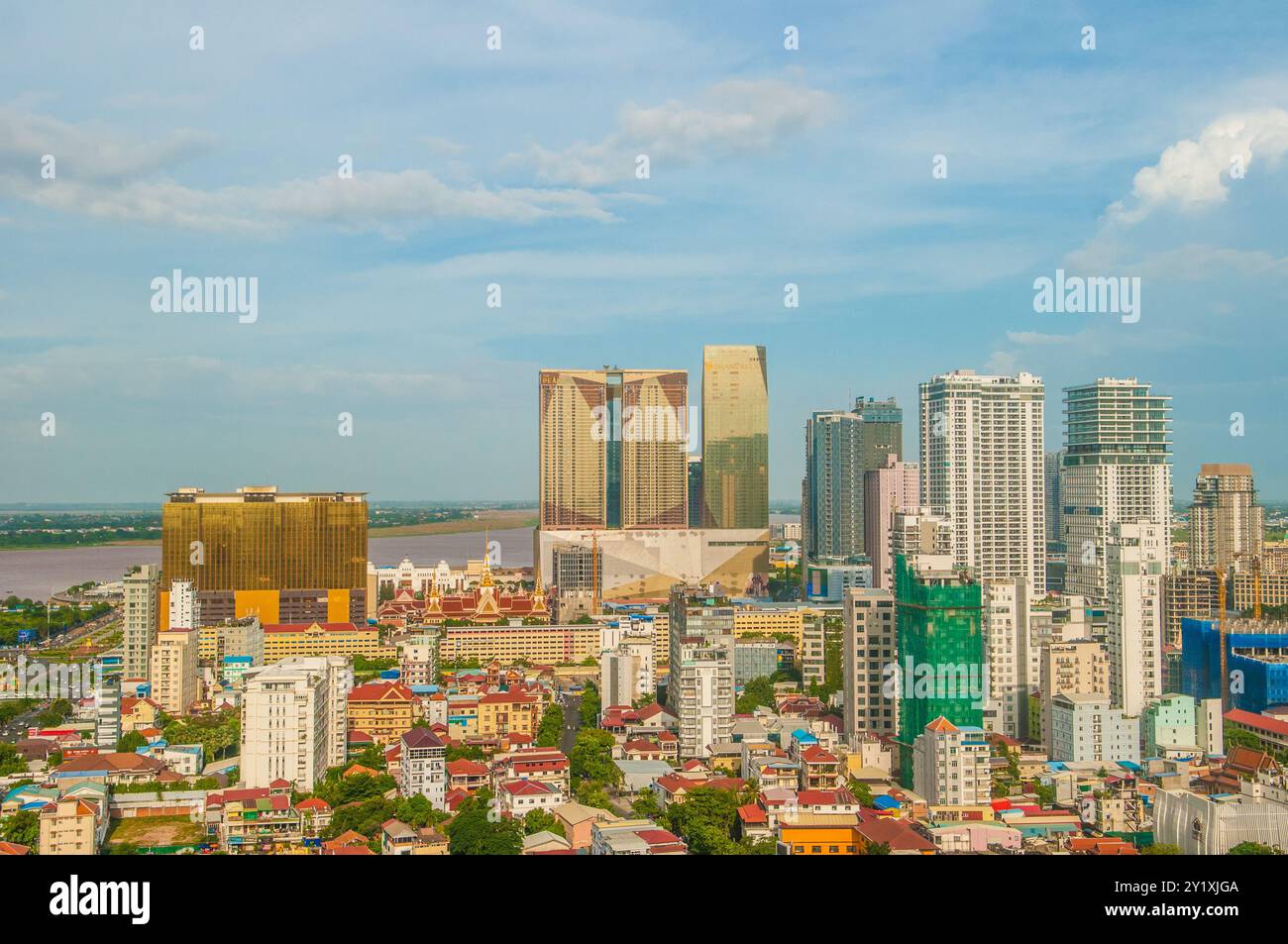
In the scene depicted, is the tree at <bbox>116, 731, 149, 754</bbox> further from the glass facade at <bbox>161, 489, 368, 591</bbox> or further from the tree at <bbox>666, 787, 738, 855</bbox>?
the glass facade at <bbox>161, 489, 368, 591</bbox>

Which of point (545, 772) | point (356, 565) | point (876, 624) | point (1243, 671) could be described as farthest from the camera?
point (356, 565)

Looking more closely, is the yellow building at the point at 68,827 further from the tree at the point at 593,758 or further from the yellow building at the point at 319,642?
the yellow building at the point at 319,642

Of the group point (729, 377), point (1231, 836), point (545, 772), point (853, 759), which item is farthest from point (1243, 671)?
point (729, 377)

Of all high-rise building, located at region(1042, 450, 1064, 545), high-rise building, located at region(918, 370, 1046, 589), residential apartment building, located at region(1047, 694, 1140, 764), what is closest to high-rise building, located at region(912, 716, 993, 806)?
residential apartment building, located at region(1047, 694, 1140, 764)

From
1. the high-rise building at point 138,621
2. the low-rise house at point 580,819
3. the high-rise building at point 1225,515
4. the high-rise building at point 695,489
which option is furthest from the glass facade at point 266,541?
the high-rise building at point 1225,515
